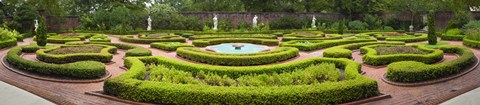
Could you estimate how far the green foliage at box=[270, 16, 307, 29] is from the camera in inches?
1430

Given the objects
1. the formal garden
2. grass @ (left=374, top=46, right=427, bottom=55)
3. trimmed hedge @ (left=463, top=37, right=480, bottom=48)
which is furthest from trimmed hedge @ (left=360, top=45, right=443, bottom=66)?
trimmed hedge @ (left=463, top=37, right=480, bottom=48)

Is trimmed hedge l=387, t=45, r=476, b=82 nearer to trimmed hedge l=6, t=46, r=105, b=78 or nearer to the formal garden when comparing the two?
the formal garden

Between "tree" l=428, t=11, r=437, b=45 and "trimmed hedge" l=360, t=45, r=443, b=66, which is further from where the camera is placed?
"tree" l=428, t=11, r=437, b=45

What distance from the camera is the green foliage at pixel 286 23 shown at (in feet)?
119

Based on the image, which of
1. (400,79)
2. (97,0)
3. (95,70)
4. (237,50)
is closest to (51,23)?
(97,0)

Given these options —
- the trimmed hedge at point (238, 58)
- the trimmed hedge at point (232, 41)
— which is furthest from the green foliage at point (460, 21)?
the trimmed hedge at point (238, 58)

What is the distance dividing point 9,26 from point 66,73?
61.9 ft

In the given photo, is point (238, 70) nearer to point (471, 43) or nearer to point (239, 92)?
point (239, 92)

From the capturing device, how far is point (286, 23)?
3634 centimetres

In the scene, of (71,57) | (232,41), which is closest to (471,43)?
(232,41)

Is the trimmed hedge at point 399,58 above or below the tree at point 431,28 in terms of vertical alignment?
below

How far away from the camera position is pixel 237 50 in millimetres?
19000

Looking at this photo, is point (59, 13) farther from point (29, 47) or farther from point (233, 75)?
point (233, 75)

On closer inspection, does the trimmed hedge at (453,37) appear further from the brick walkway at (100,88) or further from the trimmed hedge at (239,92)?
the trimmed hedge at (239,92)
